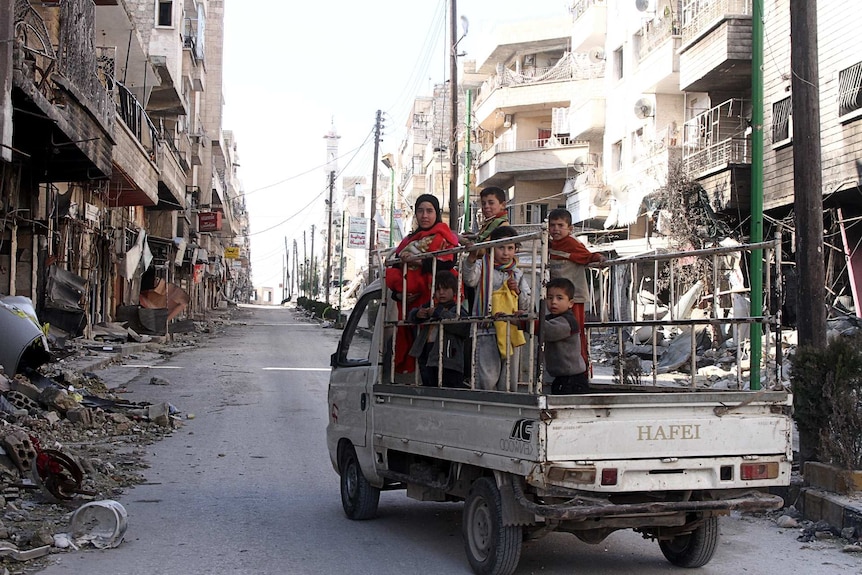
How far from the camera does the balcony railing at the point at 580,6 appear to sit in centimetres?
4031

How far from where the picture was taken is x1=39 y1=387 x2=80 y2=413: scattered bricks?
12.7 meters

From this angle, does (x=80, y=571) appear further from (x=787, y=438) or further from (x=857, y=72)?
(x=857, y=72)

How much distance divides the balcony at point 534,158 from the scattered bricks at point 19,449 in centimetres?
3623

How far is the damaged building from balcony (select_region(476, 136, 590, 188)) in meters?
14.7

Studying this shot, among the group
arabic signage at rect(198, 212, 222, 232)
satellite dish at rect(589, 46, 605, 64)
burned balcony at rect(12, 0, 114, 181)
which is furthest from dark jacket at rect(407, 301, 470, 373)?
arabic signage at rect(198, 212, 222, 232)

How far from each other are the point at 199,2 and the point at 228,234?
38.0m

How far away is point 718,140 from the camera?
2530cm

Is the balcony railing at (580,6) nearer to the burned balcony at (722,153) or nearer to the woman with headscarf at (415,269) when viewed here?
the burned balcony at (722,153)

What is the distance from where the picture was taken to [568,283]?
21.6ft

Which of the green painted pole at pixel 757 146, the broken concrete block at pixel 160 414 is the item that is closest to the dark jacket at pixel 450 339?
the green painted pole at pixel 757 146

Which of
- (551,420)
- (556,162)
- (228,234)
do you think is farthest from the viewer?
(228,234)

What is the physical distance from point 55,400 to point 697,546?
9179mm

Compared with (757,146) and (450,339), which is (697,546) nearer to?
(450,339)

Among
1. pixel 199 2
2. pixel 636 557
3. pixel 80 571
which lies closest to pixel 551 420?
pixel 636 557
